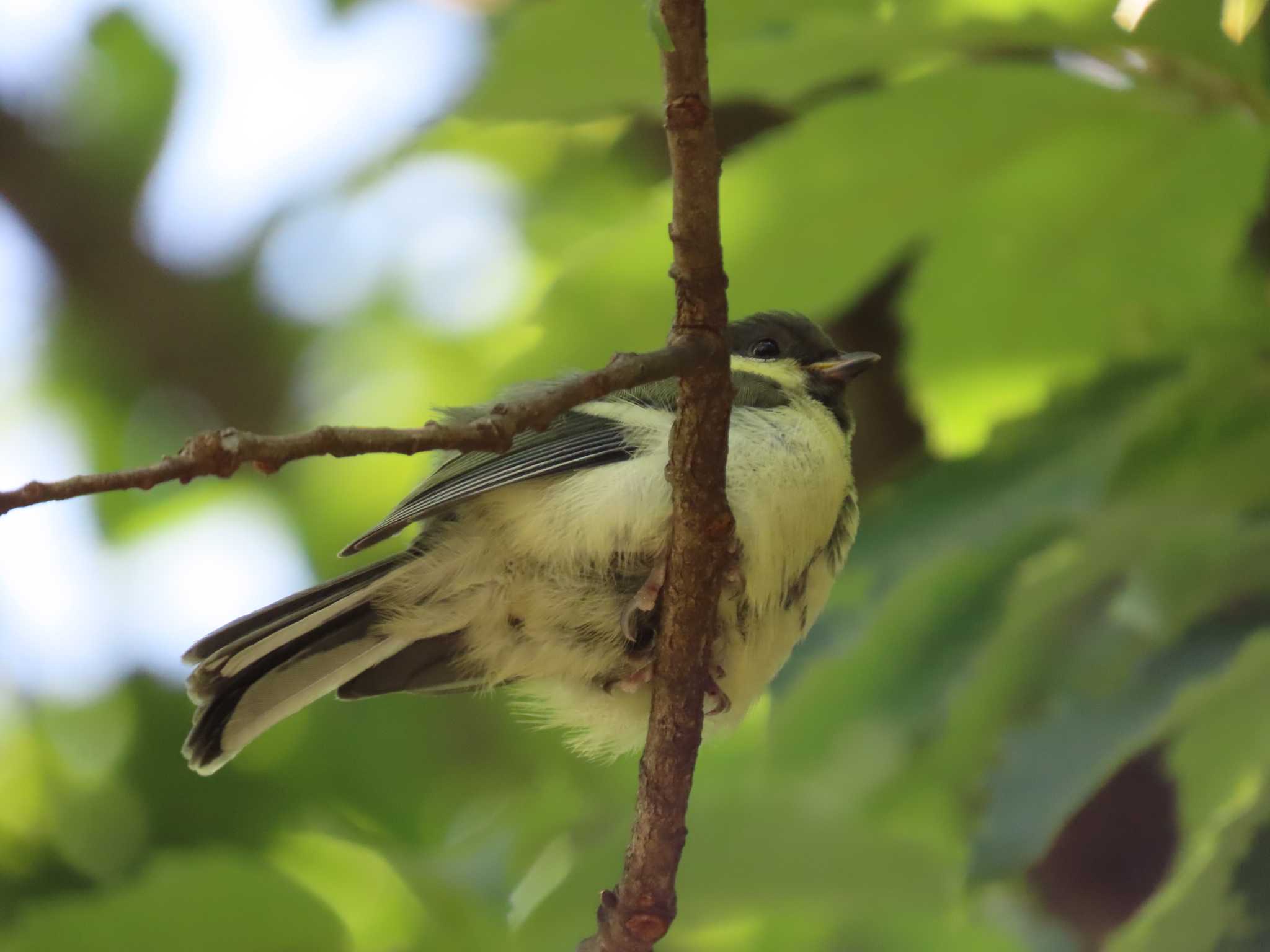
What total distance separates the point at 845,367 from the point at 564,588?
3.29 ft

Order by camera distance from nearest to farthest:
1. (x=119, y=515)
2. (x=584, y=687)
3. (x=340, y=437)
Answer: (x=340, y=437)
(x=584, y=687)
(x=119, y=515)

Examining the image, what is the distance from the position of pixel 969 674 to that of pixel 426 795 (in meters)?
2.17

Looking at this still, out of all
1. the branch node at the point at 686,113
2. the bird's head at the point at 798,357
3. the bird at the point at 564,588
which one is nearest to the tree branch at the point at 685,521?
the branch node at the point at 686,113

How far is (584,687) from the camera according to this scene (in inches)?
121

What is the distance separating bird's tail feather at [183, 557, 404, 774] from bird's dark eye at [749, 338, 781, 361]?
1.17 meters

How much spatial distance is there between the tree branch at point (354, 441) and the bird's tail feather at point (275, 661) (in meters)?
1.15

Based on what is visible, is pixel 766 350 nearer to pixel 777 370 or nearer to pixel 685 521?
pixel 777 370

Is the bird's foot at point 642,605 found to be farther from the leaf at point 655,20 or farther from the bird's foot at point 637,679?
the leaf at point 655,20

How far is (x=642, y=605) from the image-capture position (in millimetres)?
2623

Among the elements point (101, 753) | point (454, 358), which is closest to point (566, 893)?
point (101, 753)

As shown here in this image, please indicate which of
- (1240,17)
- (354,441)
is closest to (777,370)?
(1240,17)

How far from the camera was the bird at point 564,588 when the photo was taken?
2777 millimetres

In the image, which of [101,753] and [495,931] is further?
[101,753]

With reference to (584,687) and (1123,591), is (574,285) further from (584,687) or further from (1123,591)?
(1123,591)
